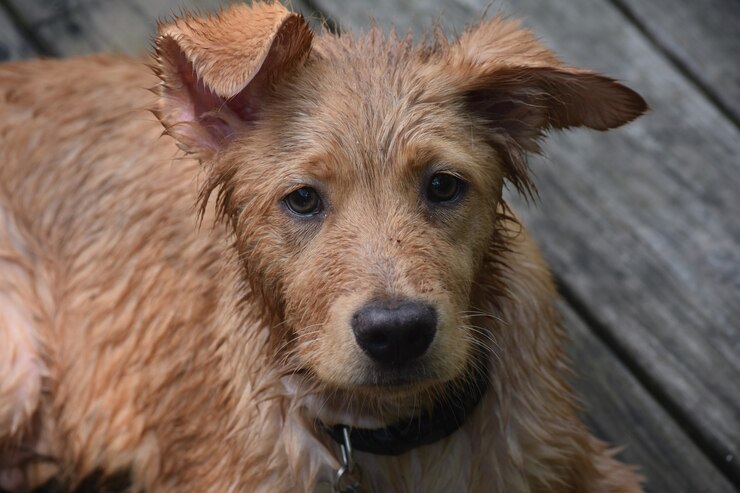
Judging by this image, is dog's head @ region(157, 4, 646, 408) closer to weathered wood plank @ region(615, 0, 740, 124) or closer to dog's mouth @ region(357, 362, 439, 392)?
dog's mouth @ region(357, 362, 439, 392)

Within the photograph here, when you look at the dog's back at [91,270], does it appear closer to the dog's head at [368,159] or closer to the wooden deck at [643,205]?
the dog's head at [368,159]

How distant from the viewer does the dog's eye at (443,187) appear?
287 cm

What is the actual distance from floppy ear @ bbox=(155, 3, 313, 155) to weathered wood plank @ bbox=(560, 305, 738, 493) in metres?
1.74

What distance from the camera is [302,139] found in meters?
2.87


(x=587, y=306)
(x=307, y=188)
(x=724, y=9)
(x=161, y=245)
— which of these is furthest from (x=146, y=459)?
(x=724, y=9)

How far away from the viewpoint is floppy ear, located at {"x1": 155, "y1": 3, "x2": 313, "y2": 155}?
8.42ft

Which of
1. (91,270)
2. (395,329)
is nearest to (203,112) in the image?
(395,329)

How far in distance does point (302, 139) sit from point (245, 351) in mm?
739

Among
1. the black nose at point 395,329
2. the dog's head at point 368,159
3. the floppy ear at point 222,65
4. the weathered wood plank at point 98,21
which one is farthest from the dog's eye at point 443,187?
the weathered wood plank at point 98,21

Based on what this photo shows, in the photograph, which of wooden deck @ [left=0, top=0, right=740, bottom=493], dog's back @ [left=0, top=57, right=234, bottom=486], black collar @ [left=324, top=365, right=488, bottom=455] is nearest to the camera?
black collar @ [left=324, top=365, right=488, bottom=455]

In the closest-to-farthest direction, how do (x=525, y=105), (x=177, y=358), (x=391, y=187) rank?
1. (x=391, y=187)
2. (x=525, y=105)
3. (x=177, y=358)

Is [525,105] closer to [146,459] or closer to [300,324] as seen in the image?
[300,324]

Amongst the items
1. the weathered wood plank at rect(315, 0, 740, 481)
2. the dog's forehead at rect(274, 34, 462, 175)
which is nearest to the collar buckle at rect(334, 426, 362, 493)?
the dog's forehead at rect(274, 34, 462, 175)

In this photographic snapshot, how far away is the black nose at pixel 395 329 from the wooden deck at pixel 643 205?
53.7 inches
